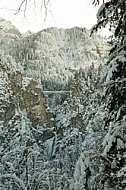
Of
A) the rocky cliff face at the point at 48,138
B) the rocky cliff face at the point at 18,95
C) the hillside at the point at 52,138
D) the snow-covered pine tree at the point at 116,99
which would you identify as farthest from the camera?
the rocky cliff face at the point at 18,95

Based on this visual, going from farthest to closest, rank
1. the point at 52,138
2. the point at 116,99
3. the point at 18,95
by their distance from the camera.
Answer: the point at 18,95, the point at 52,138, the point at 116,99

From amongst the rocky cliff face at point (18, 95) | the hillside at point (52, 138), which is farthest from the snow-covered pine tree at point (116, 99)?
the rocky cliff face at point (18, 95)

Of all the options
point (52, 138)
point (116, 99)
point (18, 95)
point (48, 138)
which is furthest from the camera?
point (18, 95)

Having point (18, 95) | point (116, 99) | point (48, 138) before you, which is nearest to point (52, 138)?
point (48, 138)

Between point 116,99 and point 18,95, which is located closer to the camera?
point 116,99

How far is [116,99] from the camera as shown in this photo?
15.3ft

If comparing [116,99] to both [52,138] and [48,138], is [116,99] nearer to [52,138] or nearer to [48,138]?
[52,138]

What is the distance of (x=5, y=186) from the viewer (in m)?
11.6

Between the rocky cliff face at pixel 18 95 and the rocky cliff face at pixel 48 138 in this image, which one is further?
the rocky cliff face at pixel 18 95

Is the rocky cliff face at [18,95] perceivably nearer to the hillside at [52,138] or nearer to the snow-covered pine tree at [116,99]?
the hillside at [52,138]

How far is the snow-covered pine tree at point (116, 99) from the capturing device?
4.46 metres

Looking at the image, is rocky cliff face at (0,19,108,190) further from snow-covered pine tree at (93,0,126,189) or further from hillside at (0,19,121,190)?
snow-covered pine tree at (93,0,126,189)

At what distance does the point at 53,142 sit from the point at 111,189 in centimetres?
5179

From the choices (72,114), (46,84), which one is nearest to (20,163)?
(72,114)
